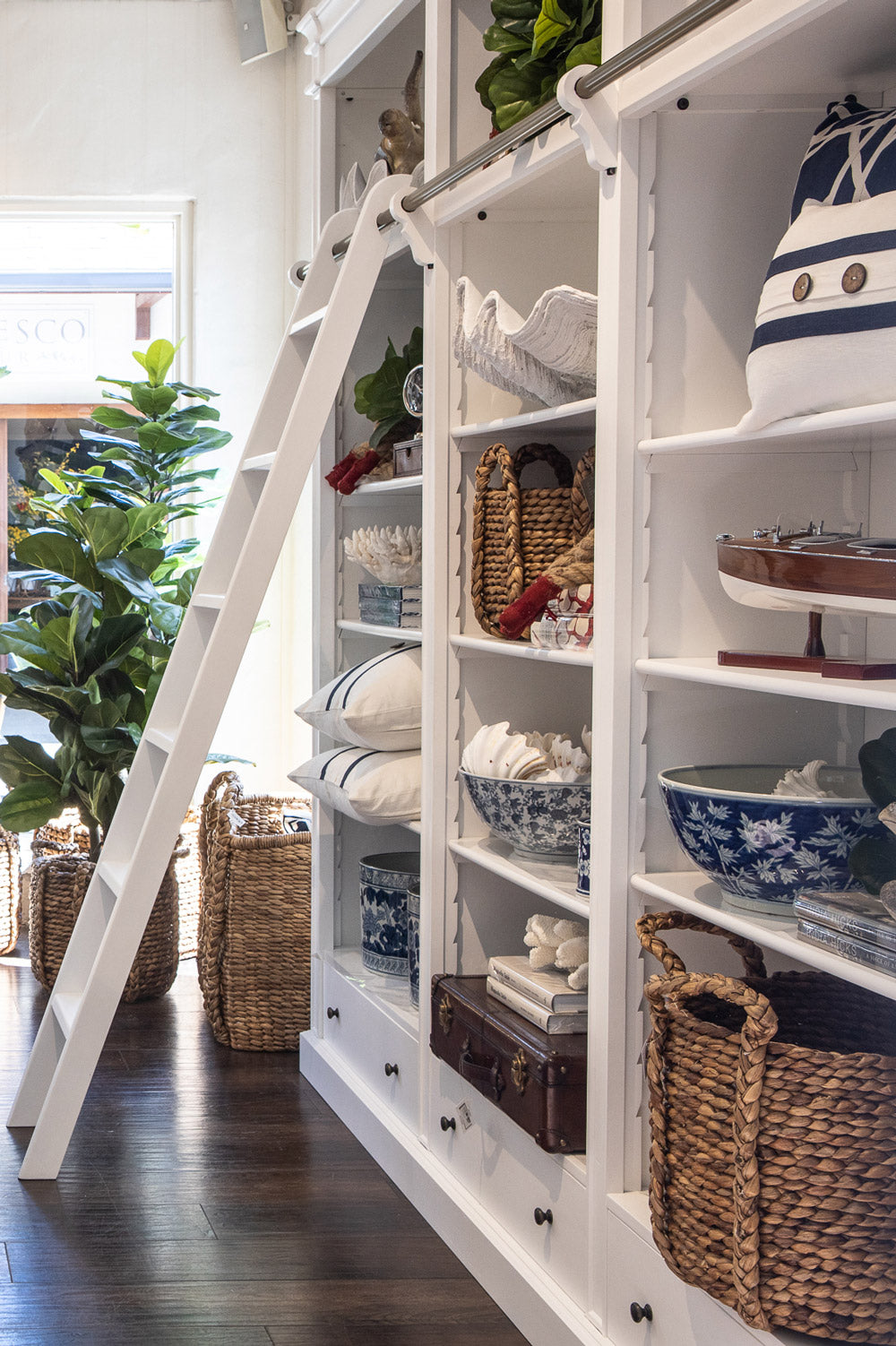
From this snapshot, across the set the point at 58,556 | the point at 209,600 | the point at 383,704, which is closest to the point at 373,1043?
the point at 383,704

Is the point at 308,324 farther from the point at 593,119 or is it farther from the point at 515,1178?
the point at 515,1178

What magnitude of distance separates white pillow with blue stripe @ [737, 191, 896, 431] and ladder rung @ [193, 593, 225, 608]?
1.50 m

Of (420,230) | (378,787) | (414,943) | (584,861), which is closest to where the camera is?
(584,861)

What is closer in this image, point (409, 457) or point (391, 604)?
point (409, 457)

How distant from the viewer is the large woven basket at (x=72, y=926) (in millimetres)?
3738

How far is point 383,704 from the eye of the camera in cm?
270

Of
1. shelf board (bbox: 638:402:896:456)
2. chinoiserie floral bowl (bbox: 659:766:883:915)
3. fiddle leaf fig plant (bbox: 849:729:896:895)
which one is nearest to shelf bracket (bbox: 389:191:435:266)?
shelf board (bbox: 638:402:896:456)

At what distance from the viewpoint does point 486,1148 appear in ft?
7.43

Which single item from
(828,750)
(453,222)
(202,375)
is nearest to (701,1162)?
(828,750)

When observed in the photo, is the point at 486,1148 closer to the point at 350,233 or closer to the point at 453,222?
the point at 453,222

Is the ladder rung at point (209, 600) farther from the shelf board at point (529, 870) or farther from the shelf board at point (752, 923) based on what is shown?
the shelf board at point (752, 923)

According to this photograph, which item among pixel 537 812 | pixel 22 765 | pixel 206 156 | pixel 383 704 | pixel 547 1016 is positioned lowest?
pixel 547 1016

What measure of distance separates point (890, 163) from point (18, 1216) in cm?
216

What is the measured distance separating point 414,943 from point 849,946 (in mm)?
1471
